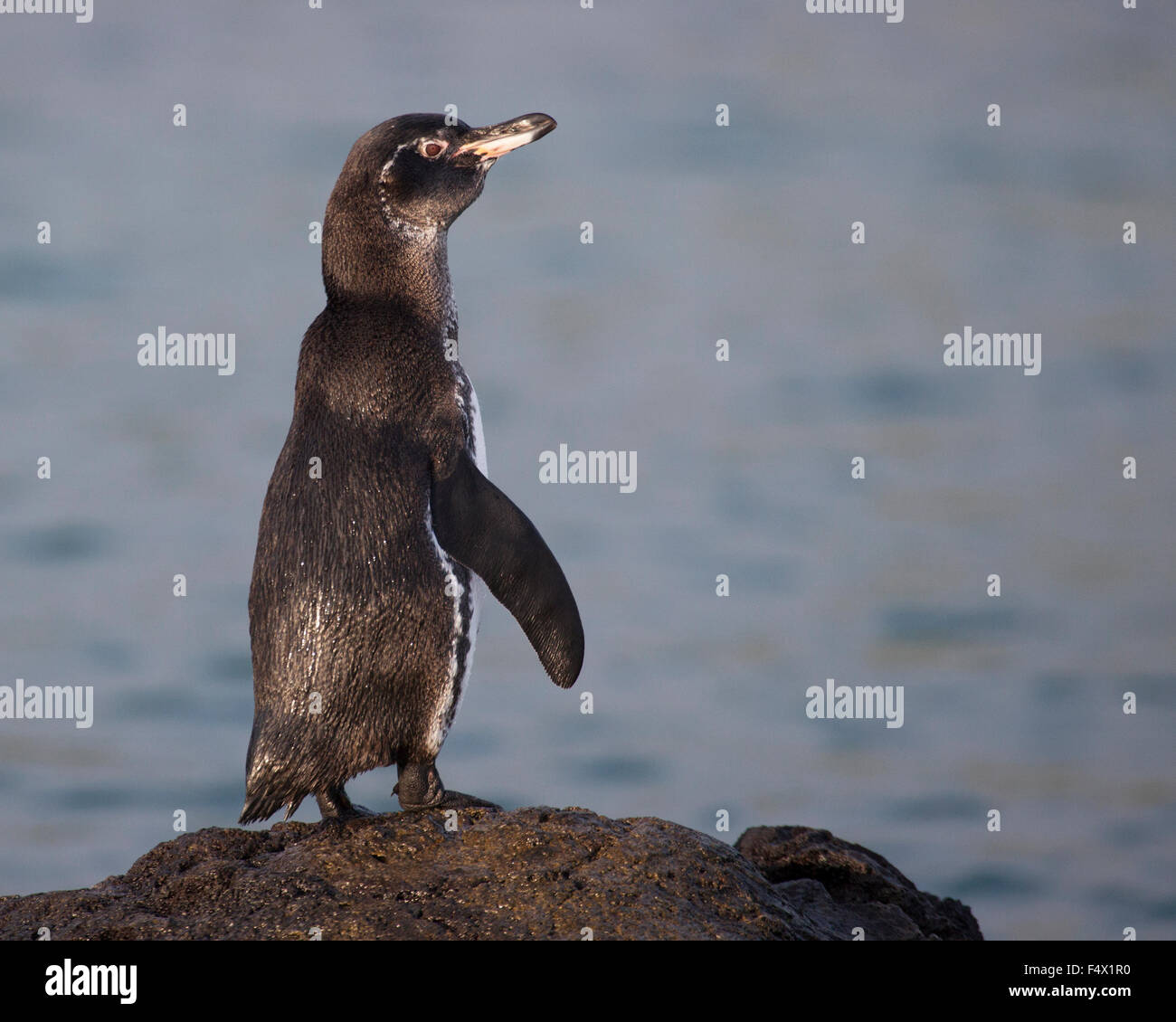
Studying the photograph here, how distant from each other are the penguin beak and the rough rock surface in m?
2.08

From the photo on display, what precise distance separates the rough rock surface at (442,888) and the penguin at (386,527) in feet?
A: 0.94

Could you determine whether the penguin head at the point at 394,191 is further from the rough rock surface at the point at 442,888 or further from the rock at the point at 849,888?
the rock at the point at 849,888

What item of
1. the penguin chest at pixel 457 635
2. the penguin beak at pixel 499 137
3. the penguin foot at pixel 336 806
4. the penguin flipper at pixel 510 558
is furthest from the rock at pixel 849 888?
the penguin beak at pixel 499 137

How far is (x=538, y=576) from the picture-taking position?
14.6 feet

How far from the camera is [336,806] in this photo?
412cm

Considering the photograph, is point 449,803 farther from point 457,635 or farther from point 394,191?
point 394,191

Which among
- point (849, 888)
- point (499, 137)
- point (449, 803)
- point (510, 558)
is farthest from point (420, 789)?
point (499, 137)

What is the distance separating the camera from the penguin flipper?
4.28 meters

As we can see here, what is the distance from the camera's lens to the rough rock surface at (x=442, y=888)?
133 inches

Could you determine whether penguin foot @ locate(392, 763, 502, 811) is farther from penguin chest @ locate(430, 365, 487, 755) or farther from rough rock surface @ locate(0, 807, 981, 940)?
rough rock surface @ locate(0, 807, 981, 940)

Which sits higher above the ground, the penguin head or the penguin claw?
the penguin head

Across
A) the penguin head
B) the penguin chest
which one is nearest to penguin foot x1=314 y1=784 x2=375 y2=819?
the penguin chest
